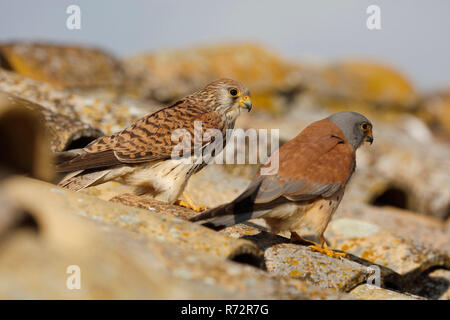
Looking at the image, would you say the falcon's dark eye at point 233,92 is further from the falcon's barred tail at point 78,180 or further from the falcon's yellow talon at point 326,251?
the falcon's yellow talon at point 326,251

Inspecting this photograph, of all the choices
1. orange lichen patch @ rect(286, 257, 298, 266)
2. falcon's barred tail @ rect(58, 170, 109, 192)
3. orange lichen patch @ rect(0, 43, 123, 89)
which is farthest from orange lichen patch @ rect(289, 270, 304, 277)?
orange lichen patch @ rect(0, 43, 123, 89)

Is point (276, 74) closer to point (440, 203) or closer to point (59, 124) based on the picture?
point (440, 203)

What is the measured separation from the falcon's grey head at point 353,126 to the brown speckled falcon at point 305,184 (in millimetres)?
85

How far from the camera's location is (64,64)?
9.68 m

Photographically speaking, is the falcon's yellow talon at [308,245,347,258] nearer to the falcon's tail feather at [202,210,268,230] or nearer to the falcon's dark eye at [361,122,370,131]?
the falcon's tail feather at [202,210,268,230]

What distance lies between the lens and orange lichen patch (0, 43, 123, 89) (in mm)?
9070

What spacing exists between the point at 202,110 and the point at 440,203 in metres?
5.78

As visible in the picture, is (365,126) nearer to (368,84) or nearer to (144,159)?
(144,159)

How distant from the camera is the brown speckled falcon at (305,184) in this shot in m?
3.53

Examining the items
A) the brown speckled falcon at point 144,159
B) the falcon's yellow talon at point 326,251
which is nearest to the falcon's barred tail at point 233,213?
the falcon's yellow talon at point 326,251

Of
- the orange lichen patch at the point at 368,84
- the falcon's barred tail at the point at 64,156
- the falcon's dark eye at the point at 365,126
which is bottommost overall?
the orange lichen patch at the point at 368,84

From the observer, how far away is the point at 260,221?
514 centimetres

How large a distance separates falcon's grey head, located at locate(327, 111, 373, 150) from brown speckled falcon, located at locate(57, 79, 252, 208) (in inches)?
46.9

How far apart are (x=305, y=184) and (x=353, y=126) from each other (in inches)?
35.0
